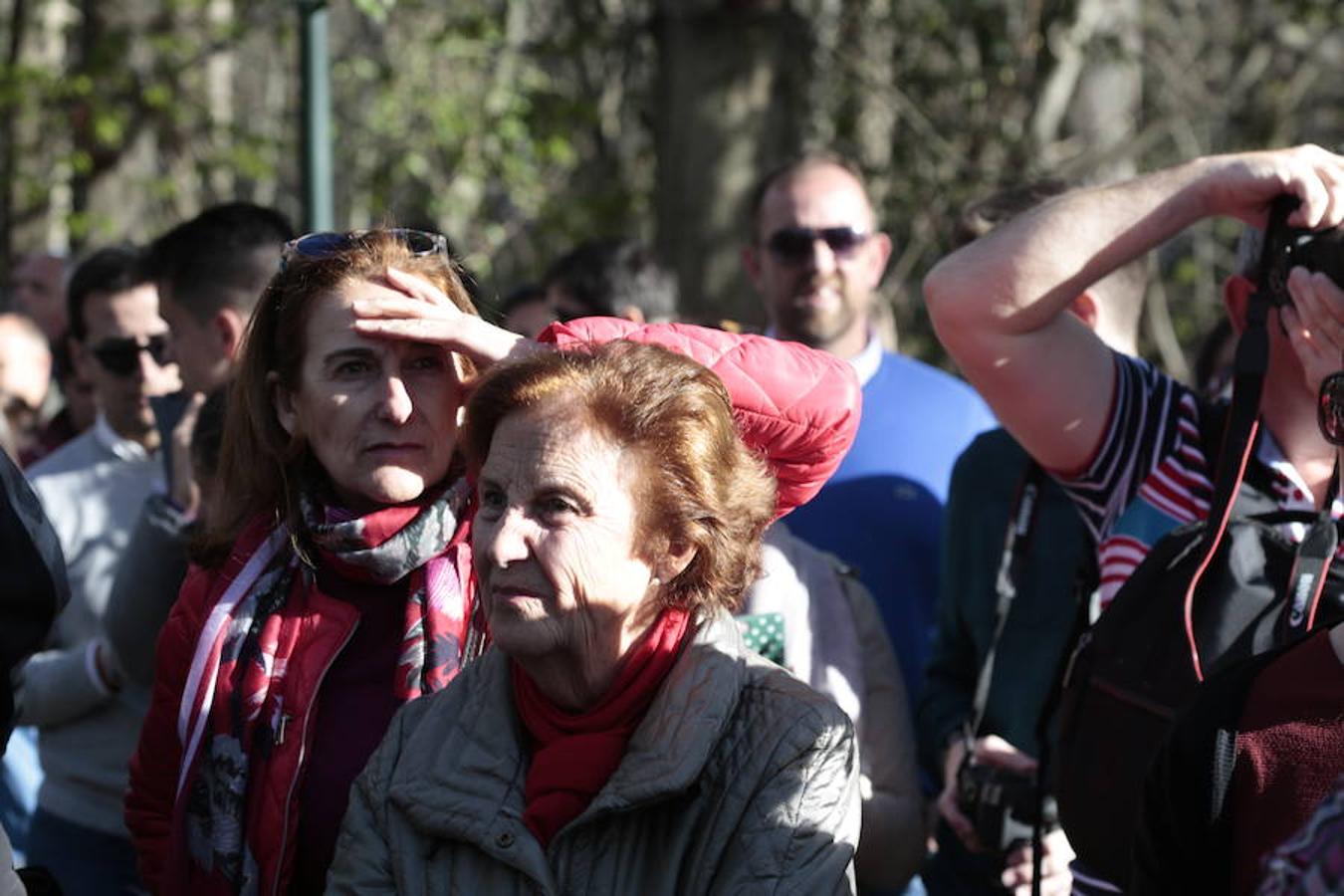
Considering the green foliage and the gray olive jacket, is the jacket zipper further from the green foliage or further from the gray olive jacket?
the green foliage

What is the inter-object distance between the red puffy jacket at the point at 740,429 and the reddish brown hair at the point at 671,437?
0.38 ft

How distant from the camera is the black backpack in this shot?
104 inches

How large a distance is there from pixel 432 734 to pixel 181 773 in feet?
1.94

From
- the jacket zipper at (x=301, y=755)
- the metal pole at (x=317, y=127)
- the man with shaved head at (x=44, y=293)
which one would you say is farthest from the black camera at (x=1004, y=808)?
the man with shaved head at (x=44, y=293)

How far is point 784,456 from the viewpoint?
3002 millimetres

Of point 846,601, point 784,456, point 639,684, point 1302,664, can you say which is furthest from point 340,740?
point 1302,664

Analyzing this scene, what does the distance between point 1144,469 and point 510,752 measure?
47.9 inches

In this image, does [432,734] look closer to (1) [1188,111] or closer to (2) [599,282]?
(2) [599,282]

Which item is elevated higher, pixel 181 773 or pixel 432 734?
pixel 432 734

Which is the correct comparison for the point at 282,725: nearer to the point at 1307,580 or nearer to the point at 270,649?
the point at 270,649

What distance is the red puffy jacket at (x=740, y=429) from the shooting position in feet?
9.61

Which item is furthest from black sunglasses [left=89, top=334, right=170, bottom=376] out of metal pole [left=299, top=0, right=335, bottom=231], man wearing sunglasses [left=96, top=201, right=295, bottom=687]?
metal pole [left=299, top=0, right=335, bottom=231]

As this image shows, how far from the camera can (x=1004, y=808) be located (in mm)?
3439

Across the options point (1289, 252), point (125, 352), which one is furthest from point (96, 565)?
point (1289, 252)
